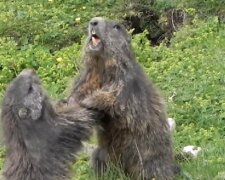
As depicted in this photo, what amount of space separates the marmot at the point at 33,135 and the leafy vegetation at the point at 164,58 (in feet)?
1.41

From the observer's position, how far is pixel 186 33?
11.2 m

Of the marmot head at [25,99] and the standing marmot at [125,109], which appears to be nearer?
the marmot head at [25,99]

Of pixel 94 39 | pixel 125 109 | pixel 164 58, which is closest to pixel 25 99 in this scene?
pixel 125 109

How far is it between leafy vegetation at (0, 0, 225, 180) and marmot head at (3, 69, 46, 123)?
74 centimetres

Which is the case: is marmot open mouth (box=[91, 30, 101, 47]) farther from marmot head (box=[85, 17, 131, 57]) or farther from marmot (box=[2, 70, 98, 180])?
marmot (box=[2, 70, 98, 180])

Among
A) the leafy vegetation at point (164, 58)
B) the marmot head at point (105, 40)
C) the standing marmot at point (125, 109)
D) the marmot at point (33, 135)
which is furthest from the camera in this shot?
the leafy vegetation at point (164, 58)

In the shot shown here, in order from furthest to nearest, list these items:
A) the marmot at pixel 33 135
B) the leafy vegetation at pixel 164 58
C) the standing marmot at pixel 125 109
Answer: the leafy vegetation at pixel 164 58 < the standing marmot at pixel 125 109 < the marmot at pixel 33 135

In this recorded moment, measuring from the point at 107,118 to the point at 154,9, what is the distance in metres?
5.57

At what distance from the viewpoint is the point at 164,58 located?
10344 mm

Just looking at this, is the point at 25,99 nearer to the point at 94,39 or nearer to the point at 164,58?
the point at 94,39

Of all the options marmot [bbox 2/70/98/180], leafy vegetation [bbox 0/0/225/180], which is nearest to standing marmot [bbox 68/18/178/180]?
leafy vegetation [bbox 0/0/225/180]

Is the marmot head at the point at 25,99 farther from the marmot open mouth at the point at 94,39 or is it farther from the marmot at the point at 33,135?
the marmot open mouth at the point at 94,39

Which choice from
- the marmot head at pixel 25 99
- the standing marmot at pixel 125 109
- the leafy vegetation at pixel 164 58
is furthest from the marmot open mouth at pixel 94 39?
the marmot head at pixel 25 99

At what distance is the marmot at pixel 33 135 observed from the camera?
20.3ft
